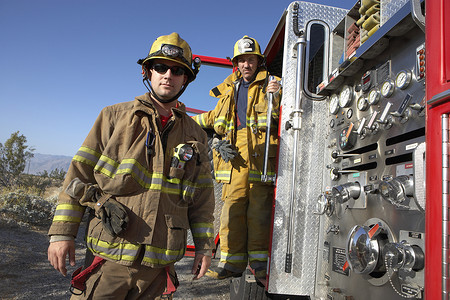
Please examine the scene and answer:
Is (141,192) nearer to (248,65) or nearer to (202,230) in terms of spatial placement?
(202,230)

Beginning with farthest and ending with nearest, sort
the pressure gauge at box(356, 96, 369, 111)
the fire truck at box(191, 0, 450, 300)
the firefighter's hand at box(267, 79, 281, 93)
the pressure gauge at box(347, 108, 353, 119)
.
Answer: the firefighter's hand at box(267, 79, 281, 93) < the pressure gauge at box(347, 108, 353, 119) < the pressure gauge at box(356, 96, 369, 111) < the fire truck at box(191, 0, 450, 300)

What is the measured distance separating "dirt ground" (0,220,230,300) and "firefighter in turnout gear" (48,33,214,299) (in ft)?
8.87

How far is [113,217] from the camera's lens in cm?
167

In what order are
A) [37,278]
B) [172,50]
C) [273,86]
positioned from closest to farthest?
[172,50], [273,86], [37,278]

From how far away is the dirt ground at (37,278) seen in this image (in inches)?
156

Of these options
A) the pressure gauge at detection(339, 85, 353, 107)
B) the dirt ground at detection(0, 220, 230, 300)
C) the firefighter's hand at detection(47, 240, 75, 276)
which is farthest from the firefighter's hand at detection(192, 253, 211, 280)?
the dirt ground at detection(0, 220, 230, 300)

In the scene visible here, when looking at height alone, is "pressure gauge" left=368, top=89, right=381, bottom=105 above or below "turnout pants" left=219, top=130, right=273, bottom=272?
above

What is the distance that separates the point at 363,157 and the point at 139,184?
5.55ft

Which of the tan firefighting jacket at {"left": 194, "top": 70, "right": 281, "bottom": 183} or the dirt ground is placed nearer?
the tan firefighting jacket at {"left": 194, "top": 70, "right": 281, "bottom": 183}

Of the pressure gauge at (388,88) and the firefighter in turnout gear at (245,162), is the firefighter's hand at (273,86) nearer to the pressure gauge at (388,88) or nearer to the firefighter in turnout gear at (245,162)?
the firefighter in turnout gear at (245,162)

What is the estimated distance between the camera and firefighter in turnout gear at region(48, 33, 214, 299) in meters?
1.70

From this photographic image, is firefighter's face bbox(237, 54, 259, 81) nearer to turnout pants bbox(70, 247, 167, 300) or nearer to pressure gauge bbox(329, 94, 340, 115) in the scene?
pressure gauge bbox(329, 94, 340, 115)

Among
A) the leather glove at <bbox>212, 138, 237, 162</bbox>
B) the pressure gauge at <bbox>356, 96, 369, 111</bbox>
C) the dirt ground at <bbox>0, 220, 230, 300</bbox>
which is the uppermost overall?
the pressure gauge at <bbox>356, 96, 369, 111</bbox>

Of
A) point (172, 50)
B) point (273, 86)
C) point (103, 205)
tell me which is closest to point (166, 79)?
point (172, 50)
